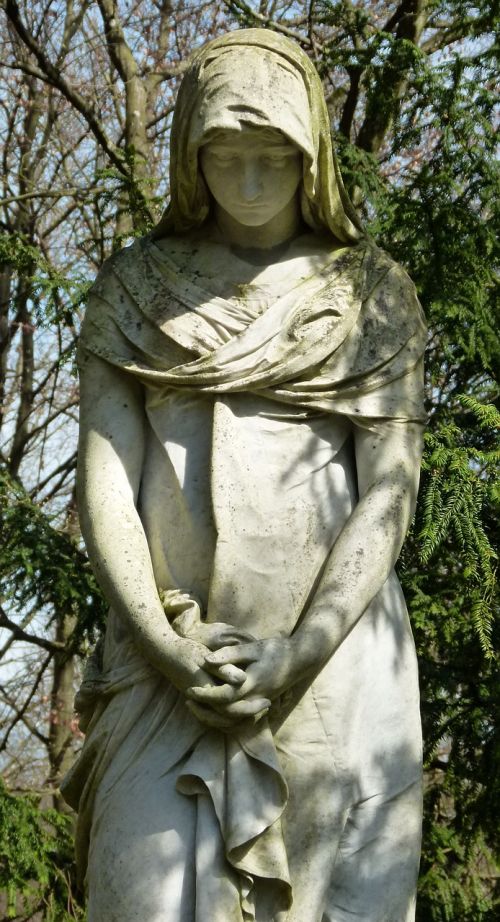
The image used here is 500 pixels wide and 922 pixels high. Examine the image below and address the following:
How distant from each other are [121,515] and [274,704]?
0.62 metres

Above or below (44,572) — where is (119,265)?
above

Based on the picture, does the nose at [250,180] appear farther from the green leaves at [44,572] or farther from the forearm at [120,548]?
the green leaves at [44,572]

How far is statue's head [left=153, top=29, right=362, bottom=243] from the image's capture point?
417 centimetres

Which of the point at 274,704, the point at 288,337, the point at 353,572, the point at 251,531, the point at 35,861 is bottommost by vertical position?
the point at 35,861

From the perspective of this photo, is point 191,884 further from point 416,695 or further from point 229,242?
point 229,242

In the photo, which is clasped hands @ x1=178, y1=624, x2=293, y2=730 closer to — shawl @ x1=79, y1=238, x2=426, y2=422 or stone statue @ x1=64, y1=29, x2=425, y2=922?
stone statue @ x1=64, y1=29, x2=425, y2=922

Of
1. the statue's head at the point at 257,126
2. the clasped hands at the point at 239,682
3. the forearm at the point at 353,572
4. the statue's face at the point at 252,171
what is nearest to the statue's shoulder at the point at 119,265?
the statue's head at the point at 257,126

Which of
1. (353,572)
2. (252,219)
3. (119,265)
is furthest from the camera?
(119,265)

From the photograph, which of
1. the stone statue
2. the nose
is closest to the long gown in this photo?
the stone statue

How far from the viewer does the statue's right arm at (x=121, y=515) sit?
3.93m

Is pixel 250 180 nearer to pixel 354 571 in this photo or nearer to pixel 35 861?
pixel 354 571

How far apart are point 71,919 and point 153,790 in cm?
389

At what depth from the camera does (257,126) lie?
163 inches

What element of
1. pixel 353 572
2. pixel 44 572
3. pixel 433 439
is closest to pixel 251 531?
pixel 353 572
